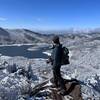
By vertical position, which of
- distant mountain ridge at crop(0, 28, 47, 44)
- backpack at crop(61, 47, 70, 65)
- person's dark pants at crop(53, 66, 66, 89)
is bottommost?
distant mountain ridge at crop(0, 28, 47, 44)

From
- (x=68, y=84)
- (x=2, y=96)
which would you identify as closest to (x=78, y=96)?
(x=68, y=84)

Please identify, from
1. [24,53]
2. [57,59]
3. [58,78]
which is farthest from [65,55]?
[24,53]

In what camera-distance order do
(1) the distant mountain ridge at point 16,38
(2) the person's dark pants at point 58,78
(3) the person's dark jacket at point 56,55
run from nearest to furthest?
1. (3) the person's dark jacket at point 56,55
2. (2) the person's dark pants at point 58,78
3. (1) the distant mountain ridge at point 16,38

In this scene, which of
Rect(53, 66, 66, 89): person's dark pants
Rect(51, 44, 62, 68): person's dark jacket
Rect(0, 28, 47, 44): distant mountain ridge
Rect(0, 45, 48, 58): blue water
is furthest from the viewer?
Rect(0, 28, 47, 44): distant mountain ridge

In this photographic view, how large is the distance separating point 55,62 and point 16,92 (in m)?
1.29

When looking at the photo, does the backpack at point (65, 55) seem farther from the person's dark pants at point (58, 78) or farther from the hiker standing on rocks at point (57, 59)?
the person's dark pants at point (58, 78)

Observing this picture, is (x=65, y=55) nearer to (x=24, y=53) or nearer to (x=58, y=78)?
(x=58, y=78)

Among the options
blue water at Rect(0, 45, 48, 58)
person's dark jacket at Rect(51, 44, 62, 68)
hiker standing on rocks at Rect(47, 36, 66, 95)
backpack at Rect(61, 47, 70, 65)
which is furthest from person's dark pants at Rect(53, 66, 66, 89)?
blue water at Rect(0, 45, 48, 58)

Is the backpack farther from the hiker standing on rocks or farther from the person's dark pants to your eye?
the person's dark pants

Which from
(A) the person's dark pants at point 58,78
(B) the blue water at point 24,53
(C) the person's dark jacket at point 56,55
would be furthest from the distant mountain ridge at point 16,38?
(C) the person's dark jacket at point 56,55

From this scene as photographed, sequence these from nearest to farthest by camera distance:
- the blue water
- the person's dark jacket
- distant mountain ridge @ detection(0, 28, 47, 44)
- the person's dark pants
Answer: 1. the person's dark jacket
2. the person's dark pants
3. the blue water
4. distant mountain ridge @ detection(0, 28, 47, 44)

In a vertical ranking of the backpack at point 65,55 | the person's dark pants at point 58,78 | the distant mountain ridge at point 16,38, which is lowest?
the distant mountain ridge at point 16,38

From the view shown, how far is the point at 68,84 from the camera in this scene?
7.06 meters

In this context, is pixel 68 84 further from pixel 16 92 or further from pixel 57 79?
pixel 16 92
